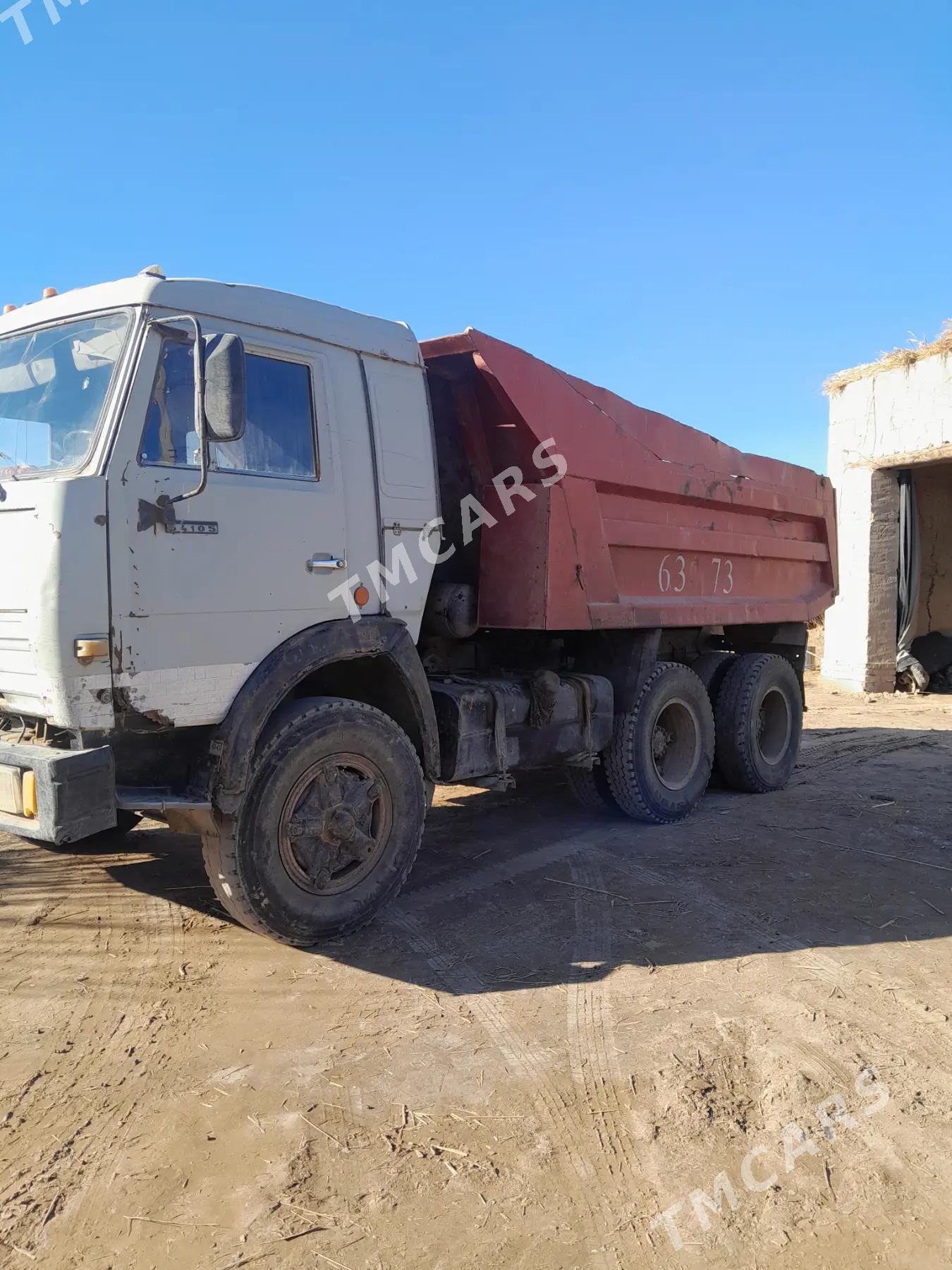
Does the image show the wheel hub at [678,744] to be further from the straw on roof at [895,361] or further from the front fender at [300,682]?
the straw on roof at [895,361]

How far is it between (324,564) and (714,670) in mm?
4240

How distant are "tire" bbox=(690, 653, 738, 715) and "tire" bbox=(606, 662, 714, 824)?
379 millimetres

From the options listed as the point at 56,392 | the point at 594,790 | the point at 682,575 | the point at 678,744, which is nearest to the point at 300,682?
the point at 56,392

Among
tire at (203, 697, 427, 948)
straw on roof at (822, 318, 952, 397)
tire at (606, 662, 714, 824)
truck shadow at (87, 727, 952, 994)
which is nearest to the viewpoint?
tire at (203, 697, 427, 948)

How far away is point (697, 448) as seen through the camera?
21.0 feet

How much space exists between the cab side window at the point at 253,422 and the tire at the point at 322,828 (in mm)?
1068

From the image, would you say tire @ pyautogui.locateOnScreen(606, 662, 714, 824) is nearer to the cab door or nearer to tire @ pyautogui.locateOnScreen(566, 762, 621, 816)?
tire @ pyautogui.locateOnScreen(566, 762, 621, 816)

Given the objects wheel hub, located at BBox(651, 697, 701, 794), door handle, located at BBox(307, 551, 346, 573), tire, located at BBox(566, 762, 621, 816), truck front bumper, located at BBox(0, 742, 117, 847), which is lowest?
tire, located at BBox(566, 762, 621, 816)

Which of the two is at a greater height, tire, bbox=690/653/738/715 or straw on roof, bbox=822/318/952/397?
straw on roof, bbox=822/318/952/397

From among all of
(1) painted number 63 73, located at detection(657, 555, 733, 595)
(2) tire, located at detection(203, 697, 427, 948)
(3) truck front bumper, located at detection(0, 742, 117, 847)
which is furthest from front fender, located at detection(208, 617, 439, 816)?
(1) painted number 63 73, located at detection(657, 555, 733, 595)

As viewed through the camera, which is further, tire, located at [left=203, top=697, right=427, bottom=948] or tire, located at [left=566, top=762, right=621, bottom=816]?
tire, located at [left=566, top=762, right=621, bottom=816]

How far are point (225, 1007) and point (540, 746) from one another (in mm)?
2550

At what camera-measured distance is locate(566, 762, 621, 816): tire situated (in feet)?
20.6

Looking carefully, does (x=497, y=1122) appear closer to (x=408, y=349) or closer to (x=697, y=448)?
(x=408, y=349)
